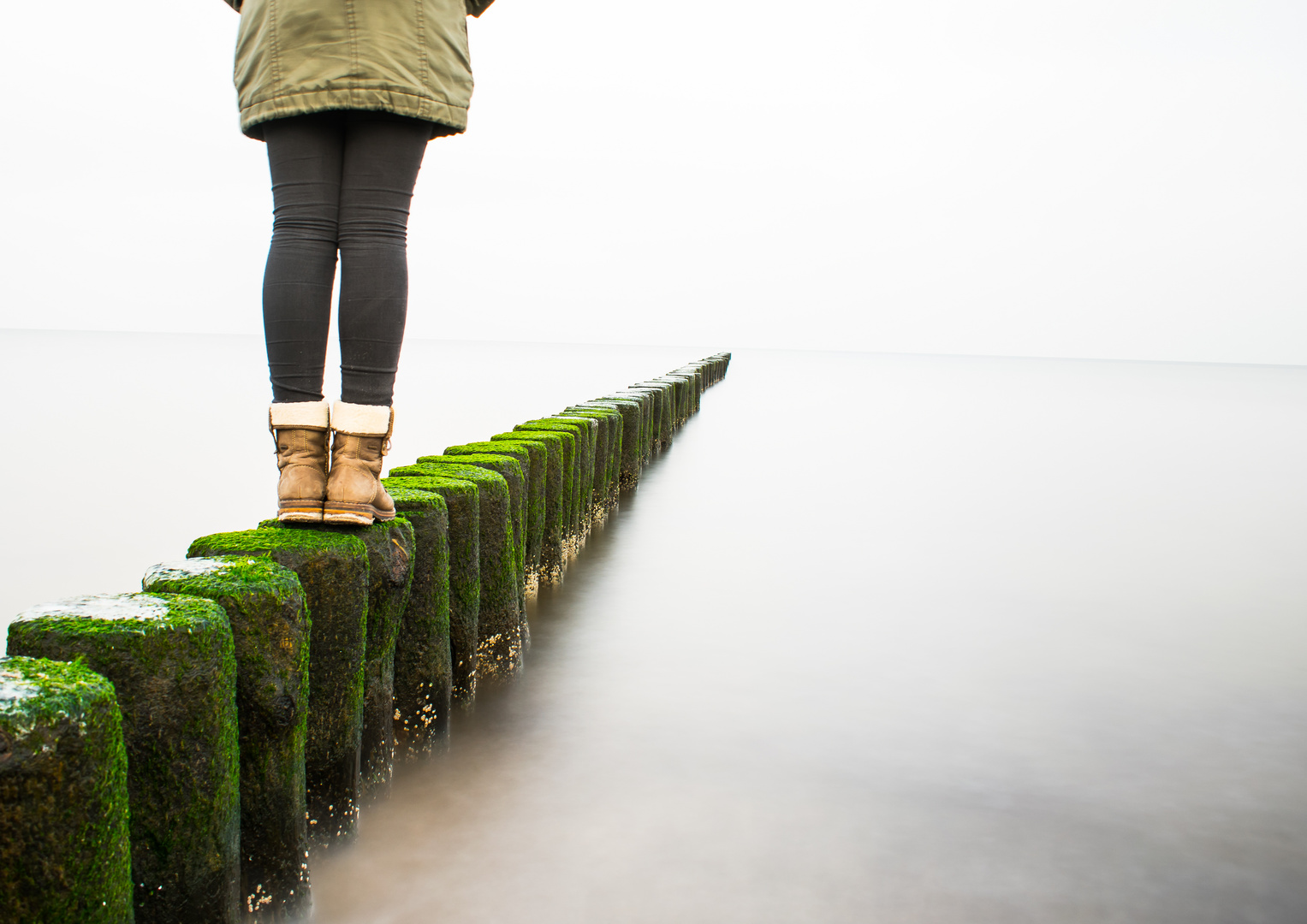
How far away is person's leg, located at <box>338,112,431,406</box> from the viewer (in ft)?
6.10

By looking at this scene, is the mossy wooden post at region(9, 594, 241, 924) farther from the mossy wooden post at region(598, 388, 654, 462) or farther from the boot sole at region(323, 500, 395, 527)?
the mossy wooden post at region(598, 388, 654, 462)

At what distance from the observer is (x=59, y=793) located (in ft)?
2.97

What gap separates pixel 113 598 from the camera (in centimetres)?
119

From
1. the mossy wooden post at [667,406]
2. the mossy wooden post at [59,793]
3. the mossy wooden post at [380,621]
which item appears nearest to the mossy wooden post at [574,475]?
the mossy wooden post at [380,621]

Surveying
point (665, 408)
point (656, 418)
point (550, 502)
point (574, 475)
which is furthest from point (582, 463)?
point (665, 408)

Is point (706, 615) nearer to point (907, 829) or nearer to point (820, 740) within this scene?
point (820, 740)

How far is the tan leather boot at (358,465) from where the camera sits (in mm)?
1751

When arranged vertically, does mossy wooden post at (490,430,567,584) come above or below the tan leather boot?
below

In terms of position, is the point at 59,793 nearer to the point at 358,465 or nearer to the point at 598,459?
the point at 358,465

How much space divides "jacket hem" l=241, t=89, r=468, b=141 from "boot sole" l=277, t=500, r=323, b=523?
2.29 feet

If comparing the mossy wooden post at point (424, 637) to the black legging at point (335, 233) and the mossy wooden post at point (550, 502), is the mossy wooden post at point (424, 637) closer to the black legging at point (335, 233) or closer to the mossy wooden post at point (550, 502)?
the black legging at point (335, 233)

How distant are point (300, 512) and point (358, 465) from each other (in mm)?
140

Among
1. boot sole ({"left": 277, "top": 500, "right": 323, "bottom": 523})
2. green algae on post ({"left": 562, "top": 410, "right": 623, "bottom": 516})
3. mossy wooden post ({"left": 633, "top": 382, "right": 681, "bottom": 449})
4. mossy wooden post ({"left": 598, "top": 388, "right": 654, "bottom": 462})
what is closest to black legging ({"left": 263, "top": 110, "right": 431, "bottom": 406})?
boot sole ({"left": 277, "top": 500, "right": 323, "bottom": 523})

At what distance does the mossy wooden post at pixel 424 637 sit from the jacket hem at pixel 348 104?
74 cm
